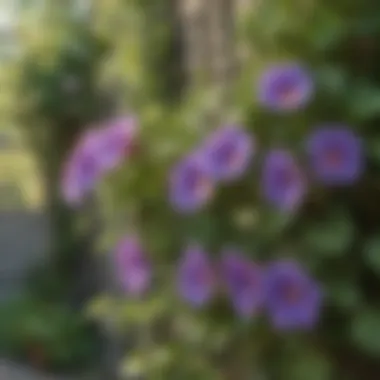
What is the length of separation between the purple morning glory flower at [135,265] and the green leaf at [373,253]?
373 millimetres

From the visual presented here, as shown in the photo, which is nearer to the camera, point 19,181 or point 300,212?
point 300,212

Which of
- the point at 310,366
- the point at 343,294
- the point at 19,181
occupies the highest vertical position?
the point at 343,294

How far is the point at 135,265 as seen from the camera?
1.63m

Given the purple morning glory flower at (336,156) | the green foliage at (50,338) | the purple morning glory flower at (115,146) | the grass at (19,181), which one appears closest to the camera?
the purple morning glory flower at (336,156)

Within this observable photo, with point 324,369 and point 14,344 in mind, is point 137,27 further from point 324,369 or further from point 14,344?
point 14,344

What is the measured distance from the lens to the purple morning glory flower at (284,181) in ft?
4.54

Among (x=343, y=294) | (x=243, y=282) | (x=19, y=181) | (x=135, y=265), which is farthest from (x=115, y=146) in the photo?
(x=19, y=181)

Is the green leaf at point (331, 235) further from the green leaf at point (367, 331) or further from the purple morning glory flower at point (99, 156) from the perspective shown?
the purple morning glory flower at point (99, 156)

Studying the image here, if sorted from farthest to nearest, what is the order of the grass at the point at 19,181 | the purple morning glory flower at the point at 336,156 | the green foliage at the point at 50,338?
the grass at the point at 19,181 < the green foliage at the point at 50,338 < the purple morning glory flower at the point at 336,156

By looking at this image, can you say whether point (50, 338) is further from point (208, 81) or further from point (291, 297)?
point (291, 297)

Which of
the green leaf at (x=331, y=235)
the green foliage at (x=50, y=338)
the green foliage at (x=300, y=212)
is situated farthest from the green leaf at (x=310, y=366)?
the green foliage at (x=50, y=338)

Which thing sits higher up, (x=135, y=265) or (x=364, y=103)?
(x=364, y=103)

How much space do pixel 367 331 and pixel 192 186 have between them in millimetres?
319

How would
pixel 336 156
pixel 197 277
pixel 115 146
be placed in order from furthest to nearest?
1. pixel 115 146
2. pixel 197 277
3. pixel 336 156
